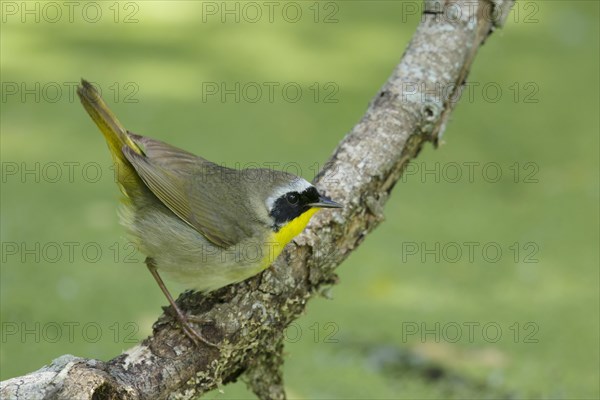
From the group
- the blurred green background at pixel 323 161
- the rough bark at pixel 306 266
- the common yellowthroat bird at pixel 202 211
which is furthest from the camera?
the blurred green background at pixel 323 161

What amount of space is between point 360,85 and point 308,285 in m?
3.36

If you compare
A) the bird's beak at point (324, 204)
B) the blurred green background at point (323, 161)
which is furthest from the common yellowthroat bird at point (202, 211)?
the blurred green background at point (323, 161)

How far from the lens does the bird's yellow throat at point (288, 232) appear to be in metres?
2.86

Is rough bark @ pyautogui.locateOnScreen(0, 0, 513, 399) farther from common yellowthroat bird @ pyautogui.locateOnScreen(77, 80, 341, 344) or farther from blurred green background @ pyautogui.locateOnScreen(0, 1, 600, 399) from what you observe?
blurred green background @ pyautogui.locateOnScreen(0, 1, 600, 399)

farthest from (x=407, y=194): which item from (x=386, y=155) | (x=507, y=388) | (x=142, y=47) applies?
(x=142, y=47)

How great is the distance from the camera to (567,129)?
5.66 metres

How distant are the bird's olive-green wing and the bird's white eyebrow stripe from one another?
90 millimetres

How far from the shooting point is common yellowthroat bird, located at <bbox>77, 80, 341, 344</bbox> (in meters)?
2.82

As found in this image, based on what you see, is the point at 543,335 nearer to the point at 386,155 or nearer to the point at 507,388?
the point at 507,388

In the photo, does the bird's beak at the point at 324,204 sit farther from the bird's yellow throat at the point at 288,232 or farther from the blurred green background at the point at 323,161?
the blurred green background at the point at 323,161

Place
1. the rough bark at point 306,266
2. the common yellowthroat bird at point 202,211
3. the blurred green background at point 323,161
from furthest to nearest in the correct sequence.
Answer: the blurred green background at point 323,161, the common yellowthroat bird at point 202,211, the rough bark at point 306,266

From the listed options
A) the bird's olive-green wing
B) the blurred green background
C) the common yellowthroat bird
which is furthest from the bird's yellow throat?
the blurred green background

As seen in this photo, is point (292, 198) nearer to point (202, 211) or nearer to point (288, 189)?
point (288, 189)

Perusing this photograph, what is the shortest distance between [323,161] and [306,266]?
92.2 inches
